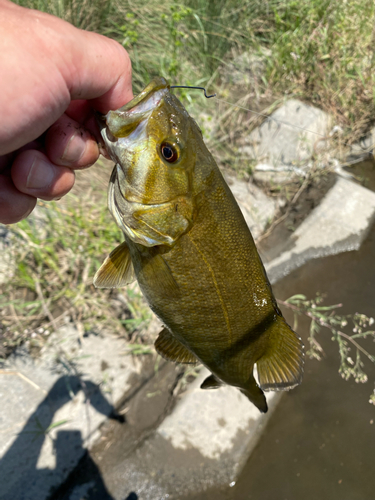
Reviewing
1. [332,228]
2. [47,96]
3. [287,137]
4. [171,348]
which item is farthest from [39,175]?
[287,137]

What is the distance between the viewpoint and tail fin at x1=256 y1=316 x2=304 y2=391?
4.78 ft

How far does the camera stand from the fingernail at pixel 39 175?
1432 millimetres

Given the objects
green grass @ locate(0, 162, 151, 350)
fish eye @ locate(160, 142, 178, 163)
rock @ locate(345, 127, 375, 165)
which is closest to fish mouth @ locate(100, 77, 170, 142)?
fish eye @ locate(160, 142, 178, 163)

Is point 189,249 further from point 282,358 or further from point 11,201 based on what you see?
point 11,201

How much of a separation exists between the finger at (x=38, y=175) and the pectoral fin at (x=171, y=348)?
82 centimetres

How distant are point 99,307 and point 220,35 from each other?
322 centimetres

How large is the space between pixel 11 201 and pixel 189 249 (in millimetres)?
886

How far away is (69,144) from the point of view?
1381mm

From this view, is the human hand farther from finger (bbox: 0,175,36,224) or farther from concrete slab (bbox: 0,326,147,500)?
concrete slab (bbox: 0,326,147,500)

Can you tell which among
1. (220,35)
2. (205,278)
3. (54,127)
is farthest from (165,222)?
(220,35)

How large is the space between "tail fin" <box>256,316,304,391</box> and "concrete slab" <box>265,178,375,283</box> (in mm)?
1672

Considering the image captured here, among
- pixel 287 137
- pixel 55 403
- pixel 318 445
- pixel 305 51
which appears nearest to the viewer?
pixel 55 403

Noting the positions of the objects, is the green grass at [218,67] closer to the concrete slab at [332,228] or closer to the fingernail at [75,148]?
the concrete slab at [332,228]

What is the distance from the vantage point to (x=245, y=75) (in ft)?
13.7
